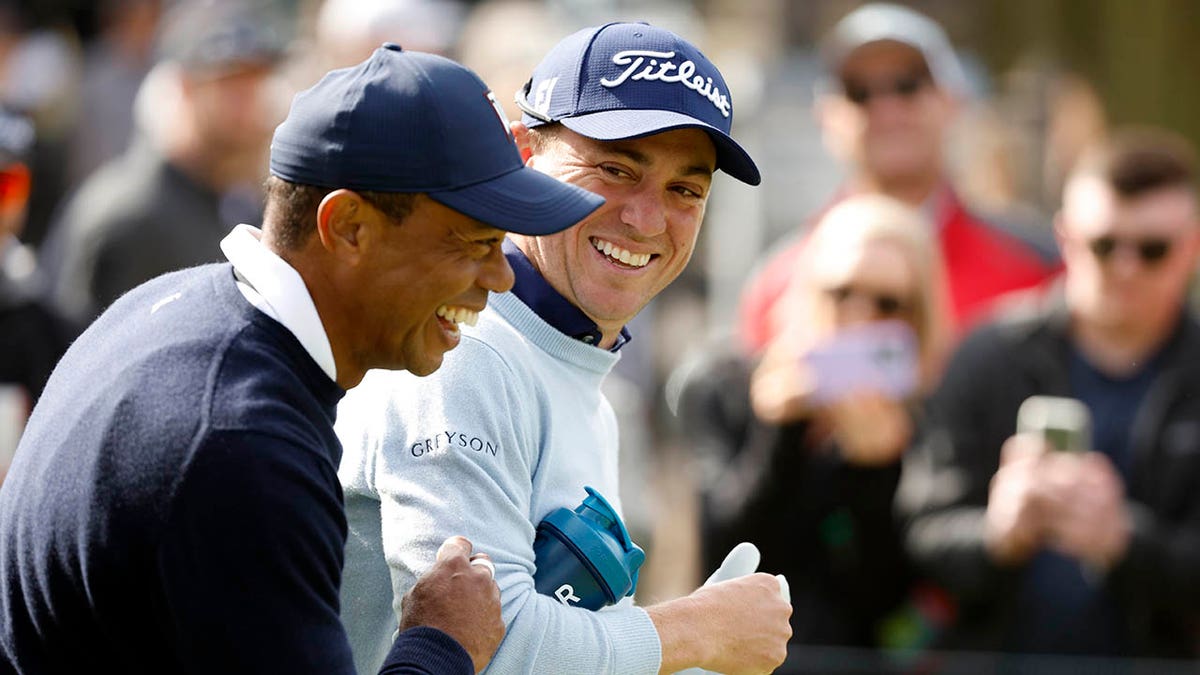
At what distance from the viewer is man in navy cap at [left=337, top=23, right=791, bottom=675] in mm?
2902

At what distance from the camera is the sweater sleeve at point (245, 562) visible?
2424 mm

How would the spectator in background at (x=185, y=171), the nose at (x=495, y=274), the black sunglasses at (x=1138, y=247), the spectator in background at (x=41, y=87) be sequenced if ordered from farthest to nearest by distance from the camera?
1. the spectator in background at (x=41, y=87)
2. the spectator in background at (x=185, y=171)
3. the black sunglasses at (x=1138, y=247)
4. the nose at (x=495, y=274)

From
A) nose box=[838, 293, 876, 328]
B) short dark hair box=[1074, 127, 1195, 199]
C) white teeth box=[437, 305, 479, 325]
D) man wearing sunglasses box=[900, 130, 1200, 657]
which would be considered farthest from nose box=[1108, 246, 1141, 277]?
white teeth box=[437, 305, 479, 325]

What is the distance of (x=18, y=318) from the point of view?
6266mm

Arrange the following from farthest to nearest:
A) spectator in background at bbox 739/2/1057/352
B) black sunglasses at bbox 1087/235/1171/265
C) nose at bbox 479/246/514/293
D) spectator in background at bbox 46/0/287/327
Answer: spectator in background at bbox 46/0/287/327, spectator in background at bbox 739/2/1057/352, black sunglasses at bbox 1087/235/1171/265, nose at bbox 479/246/514/293

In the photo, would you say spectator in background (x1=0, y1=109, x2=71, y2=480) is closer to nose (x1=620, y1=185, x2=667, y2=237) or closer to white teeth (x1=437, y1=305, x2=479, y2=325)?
nose (x1=620, y1=185, x2=667, y2=237)

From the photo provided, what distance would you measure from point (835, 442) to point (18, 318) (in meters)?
2.78

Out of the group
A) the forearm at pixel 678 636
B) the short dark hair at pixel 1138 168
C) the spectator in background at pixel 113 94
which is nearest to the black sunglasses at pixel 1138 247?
the short dark hair at pixel 1138 168

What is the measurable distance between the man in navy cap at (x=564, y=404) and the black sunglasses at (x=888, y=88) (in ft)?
11.1

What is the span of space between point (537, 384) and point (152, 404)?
81cm

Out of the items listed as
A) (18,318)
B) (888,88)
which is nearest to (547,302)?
(18,318)

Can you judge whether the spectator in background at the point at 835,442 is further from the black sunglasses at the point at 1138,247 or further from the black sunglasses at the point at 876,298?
the black sunglasses at the point at 1138,247

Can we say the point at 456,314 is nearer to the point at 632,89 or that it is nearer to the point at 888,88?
the point at 632,89

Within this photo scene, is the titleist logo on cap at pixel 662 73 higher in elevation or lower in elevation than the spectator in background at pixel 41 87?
higher
